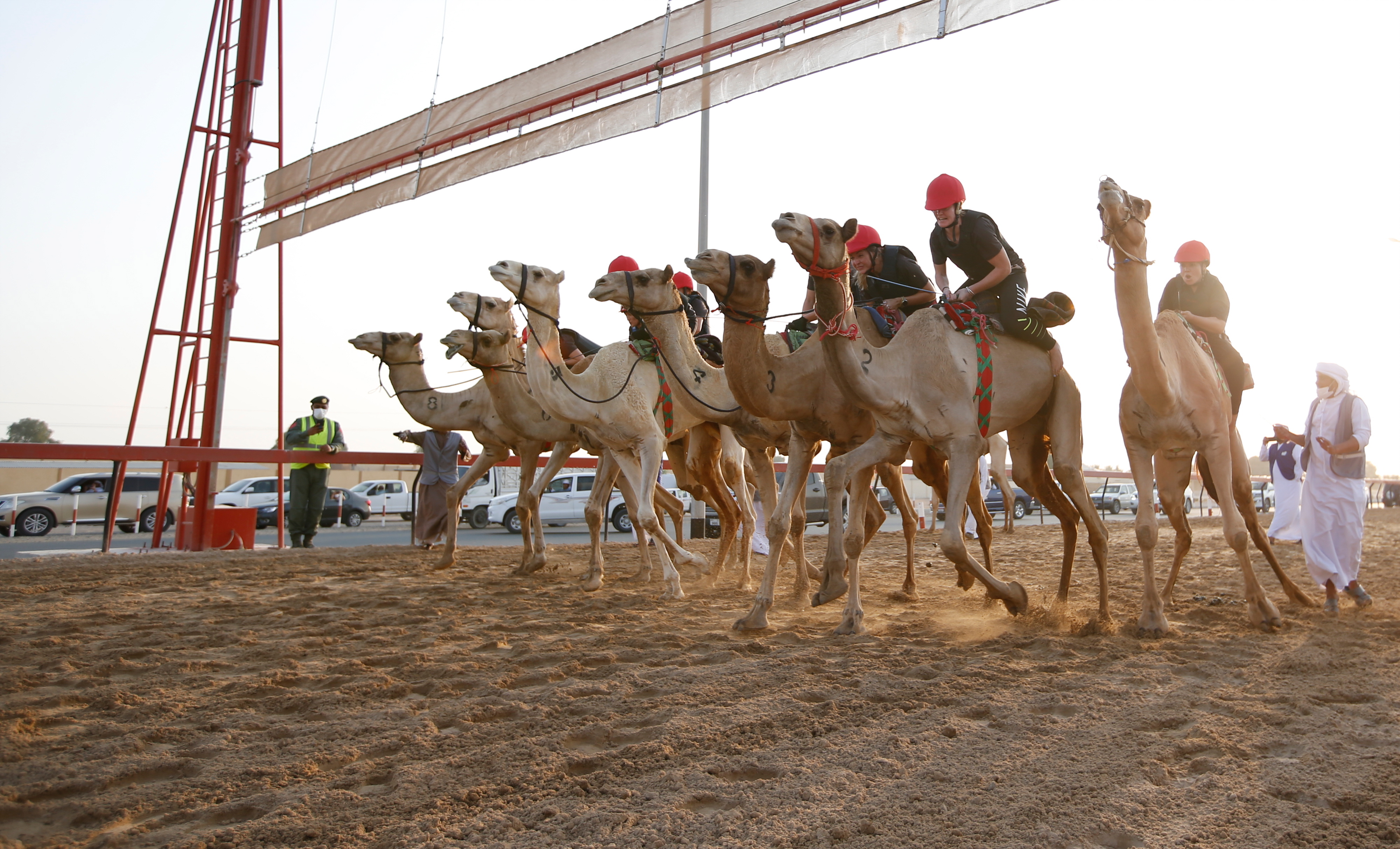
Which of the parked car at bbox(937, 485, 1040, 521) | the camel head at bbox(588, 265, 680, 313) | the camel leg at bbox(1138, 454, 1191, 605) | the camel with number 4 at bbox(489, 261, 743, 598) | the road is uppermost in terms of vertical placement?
the camel head at bbox(588, 265, 680, 313)

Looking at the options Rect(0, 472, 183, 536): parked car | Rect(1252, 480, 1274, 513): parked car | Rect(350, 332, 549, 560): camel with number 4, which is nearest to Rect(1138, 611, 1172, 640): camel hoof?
Rect(350, 332, 549, 560): camel with number 4

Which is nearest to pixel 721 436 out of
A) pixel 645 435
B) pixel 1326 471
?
pixel 645 435

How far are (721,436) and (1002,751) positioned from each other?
6.21 metres

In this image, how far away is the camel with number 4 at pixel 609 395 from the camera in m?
8.30

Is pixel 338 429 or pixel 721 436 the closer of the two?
pixel 721 436

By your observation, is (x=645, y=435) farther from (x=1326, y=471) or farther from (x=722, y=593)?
(x=1326, y=471)

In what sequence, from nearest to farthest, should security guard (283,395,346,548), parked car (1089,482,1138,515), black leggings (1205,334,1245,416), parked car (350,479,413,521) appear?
black leggings (1205,334,1245,416) < security guard (283,395,346,548) < parked car (350,479,413,521) < parked car (1089,482,1138,515)

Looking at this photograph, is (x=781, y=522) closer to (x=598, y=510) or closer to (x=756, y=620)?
(x=756, y=620)

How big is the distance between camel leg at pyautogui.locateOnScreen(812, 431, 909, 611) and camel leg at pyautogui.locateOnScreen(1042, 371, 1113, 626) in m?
1.36

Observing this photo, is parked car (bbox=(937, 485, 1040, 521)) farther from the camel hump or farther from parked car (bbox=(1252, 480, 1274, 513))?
the camel hump

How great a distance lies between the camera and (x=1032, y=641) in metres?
5.68

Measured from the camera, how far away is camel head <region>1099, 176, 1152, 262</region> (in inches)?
219

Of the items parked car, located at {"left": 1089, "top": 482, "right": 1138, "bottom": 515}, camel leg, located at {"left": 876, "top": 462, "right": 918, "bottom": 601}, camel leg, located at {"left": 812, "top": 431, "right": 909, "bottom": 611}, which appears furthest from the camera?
parked car, located at {"left": 1089, "top": 482, "right": 1138, "bottom": 515}

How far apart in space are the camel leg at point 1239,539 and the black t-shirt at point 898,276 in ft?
7.67
